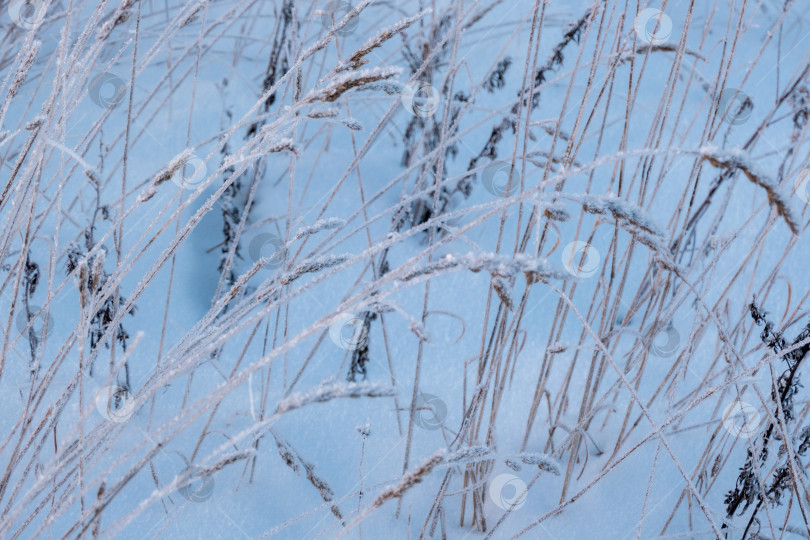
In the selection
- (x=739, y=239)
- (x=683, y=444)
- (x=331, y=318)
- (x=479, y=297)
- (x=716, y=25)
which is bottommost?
(x=331, y=318)

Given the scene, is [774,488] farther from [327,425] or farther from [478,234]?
[478,234]

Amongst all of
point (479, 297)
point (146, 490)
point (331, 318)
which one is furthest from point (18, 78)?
point (479, 297)

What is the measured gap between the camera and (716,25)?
2.78 metres

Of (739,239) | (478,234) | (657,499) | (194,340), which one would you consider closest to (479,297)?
(478,234)

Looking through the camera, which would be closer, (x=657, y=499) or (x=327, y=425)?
(x=657, y=499)

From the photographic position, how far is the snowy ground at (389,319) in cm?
78

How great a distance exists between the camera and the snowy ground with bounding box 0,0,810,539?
0.78 m

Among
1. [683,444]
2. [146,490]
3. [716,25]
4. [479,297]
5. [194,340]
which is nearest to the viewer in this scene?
[194,340]

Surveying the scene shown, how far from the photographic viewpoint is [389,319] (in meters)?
1.60

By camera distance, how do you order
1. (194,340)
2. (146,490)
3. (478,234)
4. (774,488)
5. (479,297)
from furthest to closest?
1. (478,234)
2. (479,297)
3. (146,490)
4. (774,488)
5. (194,340)

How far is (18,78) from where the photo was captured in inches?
31.4

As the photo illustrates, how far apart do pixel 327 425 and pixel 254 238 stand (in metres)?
0.53

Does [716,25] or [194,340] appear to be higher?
[716,25]

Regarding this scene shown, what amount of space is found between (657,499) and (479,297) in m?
0.60
